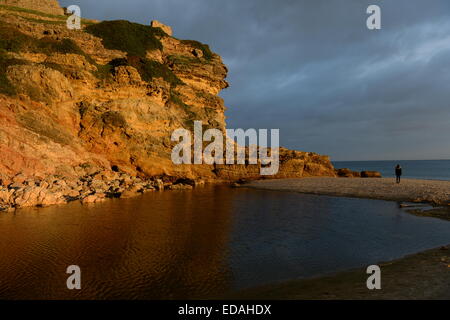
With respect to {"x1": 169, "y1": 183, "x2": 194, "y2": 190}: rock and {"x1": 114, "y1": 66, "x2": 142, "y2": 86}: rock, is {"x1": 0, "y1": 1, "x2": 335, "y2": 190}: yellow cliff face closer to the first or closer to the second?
{"x1": 114, "y1": 66, "x2": 142, "y2": 86}: rock

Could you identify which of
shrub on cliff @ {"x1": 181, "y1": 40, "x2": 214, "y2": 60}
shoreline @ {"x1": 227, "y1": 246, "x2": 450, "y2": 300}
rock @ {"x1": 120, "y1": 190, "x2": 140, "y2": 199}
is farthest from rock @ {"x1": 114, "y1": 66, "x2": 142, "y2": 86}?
shoreline @ {"x1": 227, "y1": 246, "x2": 450, "y2": 300}

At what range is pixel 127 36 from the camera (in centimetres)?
4178

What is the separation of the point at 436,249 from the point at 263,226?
23.0 feet

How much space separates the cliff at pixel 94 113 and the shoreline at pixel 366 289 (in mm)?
17923

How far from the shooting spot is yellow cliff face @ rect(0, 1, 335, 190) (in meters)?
24.3

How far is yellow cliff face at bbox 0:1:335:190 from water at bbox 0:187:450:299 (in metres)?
11.4

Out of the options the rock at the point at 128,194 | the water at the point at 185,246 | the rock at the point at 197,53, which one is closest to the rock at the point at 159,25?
the rock at the point at 197,53

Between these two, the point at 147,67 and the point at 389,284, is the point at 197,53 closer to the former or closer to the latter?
the point at 147,67

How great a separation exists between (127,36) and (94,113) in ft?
61.0

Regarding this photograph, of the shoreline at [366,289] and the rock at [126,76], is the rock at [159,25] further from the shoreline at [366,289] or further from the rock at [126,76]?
the shoreline at [366,289]
